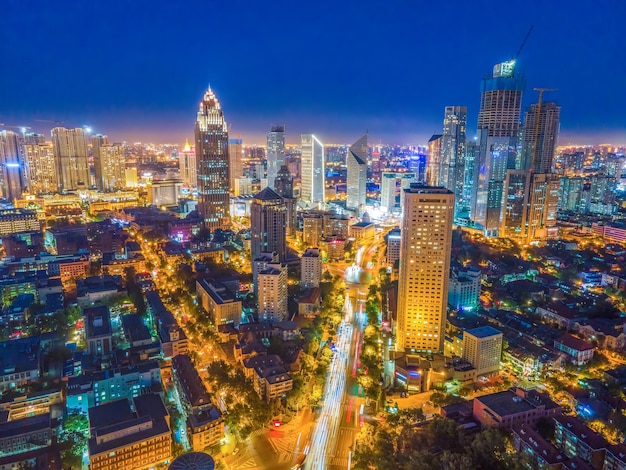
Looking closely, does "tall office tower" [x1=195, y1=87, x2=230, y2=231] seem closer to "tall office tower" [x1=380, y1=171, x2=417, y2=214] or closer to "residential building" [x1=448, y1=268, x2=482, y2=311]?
"tall office tower" [x1=380, y1=171, x2=417, y2=214]

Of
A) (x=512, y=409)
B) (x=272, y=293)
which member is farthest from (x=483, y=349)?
(x=272, y=293)

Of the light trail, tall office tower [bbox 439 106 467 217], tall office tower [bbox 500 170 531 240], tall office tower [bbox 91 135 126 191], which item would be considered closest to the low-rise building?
the light trail

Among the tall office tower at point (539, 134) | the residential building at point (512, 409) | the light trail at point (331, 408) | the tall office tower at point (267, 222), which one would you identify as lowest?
the light trail at point (331, 408)

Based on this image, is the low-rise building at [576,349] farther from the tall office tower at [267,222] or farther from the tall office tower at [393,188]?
the tall office tower at [393,188]

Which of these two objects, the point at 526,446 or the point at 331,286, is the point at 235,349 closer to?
the point at 331,286

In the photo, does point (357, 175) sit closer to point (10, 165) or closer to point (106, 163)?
point (106, 163)

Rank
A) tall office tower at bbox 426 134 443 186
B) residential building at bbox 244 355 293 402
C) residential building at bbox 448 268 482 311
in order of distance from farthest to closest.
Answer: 1. tall office tower at bbox 426 134 443 186
2. residential building at bbox 448 268 482 311
3. residential building at bbox 244 355 293 402

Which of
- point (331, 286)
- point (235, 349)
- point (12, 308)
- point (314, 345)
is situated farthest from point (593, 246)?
point (12, 308)

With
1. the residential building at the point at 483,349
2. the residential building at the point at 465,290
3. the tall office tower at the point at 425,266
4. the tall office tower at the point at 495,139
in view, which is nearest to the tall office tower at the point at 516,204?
the tall office tower at the point at 495,139
